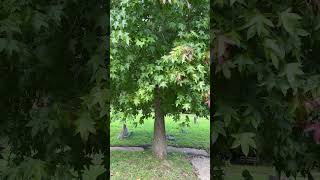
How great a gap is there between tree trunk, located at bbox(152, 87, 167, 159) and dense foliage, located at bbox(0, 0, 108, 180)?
28 centimetres

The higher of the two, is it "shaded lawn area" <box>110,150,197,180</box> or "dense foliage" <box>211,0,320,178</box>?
"dense foliage" <box>211,0,320,178</box>

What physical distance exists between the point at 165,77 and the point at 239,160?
0.70 metres

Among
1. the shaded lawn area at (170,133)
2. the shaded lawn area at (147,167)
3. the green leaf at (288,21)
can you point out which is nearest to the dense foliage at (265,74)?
the green leaf at (288,21)

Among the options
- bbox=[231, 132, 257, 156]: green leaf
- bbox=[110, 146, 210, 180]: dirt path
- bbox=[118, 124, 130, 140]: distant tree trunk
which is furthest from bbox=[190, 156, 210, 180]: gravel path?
bbox=[118, 124, 130, 140]: distant tree trunk

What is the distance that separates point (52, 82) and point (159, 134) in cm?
63

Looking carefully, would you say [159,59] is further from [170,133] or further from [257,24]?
[257,24]

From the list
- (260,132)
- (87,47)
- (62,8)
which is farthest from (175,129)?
(62,8)

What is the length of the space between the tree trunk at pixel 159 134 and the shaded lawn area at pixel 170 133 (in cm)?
3

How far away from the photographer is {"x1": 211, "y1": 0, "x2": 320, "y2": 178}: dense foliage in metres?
2.24

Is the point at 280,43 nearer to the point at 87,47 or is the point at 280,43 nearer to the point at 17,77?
the point at 87,47

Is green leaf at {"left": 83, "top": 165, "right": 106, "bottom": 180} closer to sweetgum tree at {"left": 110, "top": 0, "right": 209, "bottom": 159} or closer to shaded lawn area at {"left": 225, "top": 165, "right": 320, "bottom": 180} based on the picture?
sweetgum tree at {"left": 110, "top": 0, "right": 209, "bottom": 159}

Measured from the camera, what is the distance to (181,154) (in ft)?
8.52

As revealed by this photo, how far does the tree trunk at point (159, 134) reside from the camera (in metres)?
2.54

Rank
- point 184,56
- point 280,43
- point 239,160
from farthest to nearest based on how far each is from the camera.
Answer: point 239,160 → point 184,56 → point 280,43
